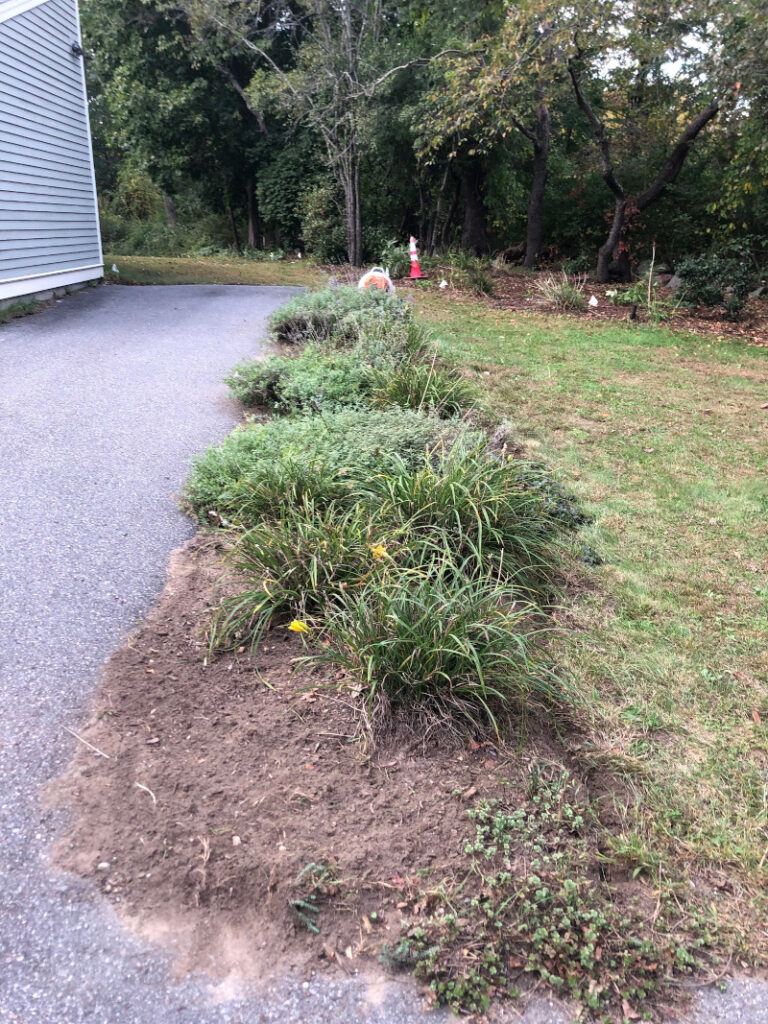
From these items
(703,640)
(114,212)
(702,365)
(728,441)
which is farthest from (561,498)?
(114,212)

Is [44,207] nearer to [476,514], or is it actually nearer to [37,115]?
[37,115]

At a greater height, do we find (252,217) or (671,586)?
(252,217)

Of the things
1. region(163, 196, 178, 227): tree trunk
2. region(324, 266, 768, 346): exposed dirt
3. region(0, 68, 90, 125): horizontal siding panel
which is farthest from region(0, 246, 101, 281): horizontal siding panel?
region(163, 196, 178, 227): tree trunk

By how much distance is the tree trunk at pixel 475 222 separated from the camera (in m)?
16.3

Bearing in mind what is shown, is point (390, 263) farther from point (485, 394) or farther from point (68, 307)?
point (485, 394)

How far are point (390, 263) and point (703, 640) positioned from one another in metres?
13.2

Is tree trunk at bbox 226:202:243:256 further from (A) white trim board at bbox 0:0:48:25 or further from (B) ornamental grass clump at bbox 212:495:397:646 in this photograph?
(B) ornamental grass clump at bbox 212:495:397:646

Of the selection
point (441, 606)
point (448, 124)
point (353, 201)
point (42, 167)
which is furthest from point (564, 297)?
point (441, 606)

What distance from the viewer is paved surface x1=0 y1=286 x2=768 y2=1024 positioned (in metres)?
1.70

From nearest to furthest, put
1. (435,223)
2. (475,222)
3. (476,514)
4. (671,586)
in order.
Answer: (476,514), (671,586), (475,222), (435,223)

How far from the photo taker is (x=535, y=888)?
1937 millimetres

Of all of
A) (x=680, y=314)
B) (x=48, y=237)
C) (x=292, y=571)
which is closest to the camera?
(x=292, y=571)

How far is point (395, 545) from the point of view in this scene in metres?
3.26

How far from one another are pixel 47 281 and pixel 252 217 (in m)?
11.6
